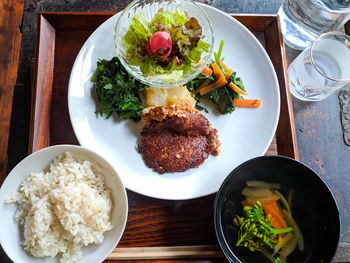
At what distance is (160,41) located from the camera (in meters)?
2.24

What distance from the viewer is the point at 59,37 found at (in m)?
2.56

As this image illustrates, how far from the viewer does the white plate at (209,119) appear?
7.38 feet

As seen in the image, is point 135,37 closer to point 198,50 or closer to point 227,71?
point 198,50

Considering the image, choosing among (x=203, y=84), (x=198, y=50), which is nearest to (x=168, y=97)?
(x=203, y=84)

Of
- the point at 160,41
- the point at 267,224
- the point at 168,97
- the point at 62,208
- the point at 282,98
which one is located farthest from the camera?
the point at 282,98

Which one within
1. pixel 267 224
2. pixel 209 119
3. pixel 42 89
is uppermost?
pixel 42 89

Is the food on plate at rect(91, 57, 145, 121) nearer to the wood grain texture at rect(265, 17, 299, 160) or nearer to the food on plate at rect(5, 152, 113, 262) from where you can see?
the food on plate at rect(5, 152, 113, 262)

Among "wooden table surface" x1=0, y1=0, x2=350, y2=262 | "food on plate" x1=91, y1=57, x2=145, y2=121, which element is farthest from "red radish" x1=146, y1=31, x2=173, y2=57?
"wooden table surface" x1=0, y1=0, x2=350, y2=262

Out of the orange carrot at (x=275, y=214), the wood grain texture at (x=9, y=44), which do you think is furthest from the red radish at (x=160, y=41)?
the wood grain texture at (x=9, y=44)

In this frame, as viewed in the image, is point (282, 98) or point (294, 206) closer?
point (294, 206)

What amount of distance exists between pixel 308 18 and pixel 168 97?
131 centimetres

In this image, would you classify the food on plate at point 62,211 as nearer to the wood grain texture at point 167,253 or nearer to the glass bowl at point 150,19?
the wood grain texture at point 167,253

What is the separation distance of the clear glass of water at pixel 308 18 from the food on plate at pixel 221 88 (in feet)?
2.21

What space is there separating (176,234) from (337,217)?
1.06 meters
